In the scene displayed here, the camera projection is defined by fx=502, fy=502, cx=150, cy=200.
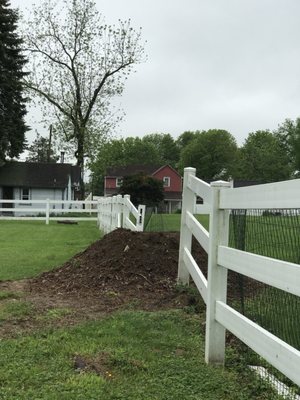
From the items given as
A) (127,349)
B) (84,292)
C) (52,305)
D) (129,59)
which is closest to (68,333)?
(127,349)

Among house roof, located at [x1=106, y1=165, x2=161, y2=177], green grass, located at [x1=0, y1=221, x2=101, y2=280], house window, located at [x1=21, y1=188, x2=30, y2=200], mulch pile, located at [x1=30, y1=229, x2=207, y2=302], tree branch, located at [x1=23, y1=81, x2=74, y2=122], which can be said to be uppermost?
tree branch, located at [x1=23, y1=81, x2=74, y2=122]

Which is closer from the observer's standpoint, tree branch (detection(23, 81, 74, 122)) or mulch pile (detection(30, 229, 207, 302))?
mulch pile (detection(30, 229, 207, 302))

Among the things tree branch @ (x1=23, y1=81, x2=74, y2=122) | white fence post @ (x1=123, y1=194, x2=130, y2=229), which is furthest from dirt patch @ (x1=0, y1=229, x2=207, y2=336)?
tree branch @ (x1=23, y1=81, x2=74, y2=122)

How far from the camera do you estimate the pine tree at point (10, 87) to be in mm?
36688

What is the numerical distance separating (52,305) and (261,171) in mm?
75067

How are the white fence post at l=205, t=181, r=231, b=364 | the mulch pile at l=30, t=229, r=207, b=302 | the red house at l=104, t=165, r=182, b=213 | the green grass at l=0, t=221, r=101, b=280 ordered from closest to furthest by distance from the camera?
1. the white fence post at l=205, t=181, r=231, b=364
2. the mulch pile at l=30, t=229, r=207, b=302
3. the green grass at l=0, t=221, r=101, b=280
4. the red house at l=104, t=165, r=182, b=213

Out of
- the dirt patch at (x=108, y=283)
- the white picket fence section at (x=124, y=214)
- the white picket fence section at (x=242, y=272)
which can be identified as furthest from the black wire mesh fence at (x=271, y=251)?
the white picket fence section at (x=124, y=214)

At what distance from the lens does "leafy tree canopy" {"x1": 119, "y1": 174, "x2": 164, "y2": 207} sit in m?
43.2

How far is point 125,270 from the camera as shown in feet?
22.6

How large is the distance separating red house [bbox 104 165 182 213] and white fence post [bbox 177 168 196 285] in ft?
190

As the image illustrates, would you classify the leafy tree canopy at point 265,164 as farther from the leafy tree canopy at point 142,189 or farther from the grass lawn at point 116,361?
the grass lawn at point 116,361

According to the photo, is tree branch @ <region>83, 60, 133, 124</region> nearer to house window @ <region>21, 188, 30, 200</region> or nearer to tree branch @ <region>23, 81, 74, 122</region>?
tree branch @ <region>23, 81, 74, 122</region>

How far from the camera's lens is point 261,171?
78.2m

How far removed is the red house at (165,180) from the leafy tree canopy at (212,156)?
18122mm
